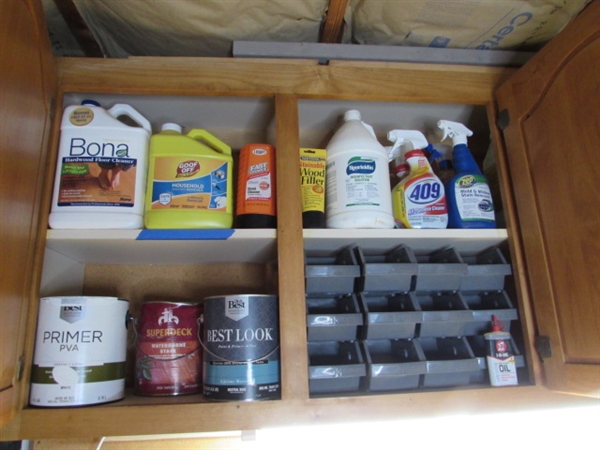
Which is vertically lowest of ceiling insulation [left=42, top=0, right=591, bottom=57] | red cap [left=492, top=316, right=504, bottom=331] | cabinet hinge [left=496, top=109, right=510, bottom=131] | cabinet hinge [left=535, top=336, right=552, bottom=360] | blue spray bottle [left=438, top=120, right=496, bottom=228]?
cabinet hinge [left=535, top=336, right=552, bottom=360]

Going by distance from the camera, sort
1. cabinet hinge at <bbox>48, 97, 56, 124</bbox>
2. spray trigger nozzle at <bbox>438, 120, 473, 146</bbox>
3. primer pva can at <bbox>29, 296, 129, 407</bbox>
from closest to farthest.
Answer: primer pva can at <bbox>29, 296, 129, 407</bbox> → cabinet hinge at <bbox>48, 97, 56, 124</bbox> → spray trigger nozzle at <bbox>438, 120, 473, 146</bbox>

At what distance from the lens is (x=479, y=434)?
1185mm

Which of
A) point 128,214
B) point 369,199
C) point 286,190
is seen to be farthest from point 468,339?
point 128,214

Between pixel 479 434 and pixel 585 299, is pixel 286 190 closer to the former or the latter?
pixel 585 299

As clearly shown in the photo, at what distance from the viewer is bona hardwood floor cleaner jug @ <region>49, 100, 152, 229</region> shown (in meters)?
0.87

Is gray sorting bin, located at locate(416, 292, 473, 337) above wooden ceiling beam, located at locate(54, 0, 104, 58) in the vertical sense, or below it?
below

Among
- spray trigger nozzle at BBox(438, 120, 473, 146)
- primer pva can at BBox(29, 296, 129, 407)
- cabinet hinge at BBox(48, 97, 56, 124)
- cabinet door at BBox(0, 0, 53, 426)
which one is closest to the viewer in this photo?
cabinet door at BBox(0, 0, 53, 426)

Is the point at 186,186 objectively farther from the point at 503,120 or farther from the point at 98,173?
the point at 503,120

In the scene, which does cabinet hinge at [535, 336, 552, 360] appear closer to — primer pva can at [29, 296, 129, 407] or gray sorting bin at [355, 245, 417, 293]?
gray sorting bin at [355, 245, 417, 293]

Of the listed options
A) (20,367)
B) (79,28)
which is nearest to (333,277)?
(20,367)

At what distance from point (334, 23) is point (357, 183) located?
404 mm

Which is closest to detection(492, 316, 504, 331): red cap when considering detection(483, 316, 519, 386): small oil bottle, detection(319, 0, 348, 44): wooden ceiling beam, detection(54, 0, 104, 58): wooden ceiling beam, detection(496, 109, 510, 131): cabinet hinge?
detection(483, 316, 519, 386): small oil bottle

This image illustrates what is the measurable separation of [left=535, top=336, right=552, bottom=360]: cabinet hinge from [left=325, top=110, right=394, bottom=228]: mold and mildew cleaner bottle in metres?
0.38

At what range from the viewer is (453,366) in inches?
34.5
